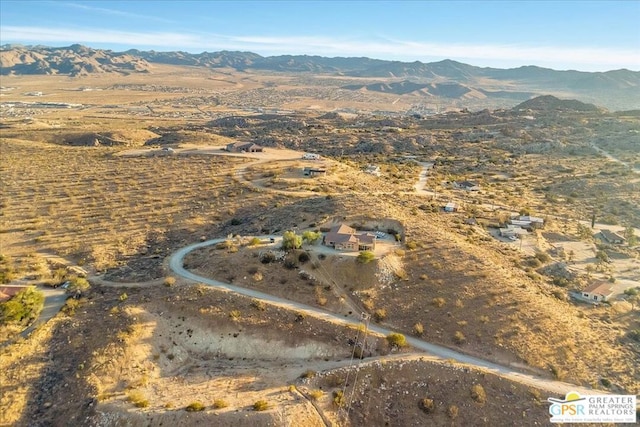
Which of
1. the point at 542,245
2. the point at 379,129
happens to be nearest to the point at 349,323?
the point at 542,245

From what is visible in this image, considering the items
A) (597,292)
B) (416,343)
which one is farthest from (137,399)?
(597,292)

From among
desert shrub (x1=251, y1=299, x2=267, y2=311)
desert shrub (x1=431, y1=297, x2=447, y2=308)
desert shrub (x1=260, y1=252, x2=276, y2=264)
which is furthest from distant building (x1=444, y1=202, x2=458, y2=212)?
desert shrub (x1=251, y1=299, x2=267, y2=311)

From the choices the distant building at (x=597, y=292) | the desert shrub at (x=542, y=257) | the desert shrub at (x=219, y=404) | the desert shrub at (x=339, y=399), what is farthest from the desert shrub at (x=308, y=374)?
the desert shrub at (x=542, y=257)

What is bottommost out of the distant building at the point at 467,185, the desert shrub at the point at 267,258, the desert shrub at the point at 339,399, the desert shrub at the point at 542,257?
the desert shrub at the point at 339,399

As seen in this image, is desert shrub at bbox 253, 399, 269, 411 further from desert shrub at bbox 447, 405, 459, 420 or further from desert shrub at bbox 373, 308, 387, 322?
desert shrub at bbox 447, 405, 459, 420

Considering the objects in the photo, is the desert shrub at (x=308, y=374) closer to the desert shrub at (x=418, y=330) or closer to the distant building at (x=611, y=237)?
the desert shrub at (x=418, y=330)

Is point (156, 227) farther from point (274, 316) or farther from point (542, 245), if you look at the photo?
point (542, 245)

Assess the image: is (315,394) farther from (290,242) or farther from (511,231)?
(511,231)
